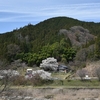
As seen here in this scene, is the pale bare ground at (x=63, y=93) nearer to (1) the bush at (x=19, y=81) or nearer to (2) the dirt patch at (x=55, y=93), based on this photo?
(2) the dirt patch at (x=55, y=93)

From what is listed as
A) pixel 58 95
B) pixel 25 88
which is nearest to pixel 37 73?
pixel 25 88

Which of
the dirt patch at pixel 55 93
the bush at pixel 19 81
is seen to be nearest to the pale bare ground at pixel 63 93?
the dirt patch at pixel 55 93

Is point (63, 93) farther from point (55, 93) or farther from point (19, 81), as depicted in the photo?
point (19, 81)

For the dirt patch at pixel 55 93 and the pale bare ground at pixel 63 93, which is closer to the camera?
the pale bare ground at pixel 63 93

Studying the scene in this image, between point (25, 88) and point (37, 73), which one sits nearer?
point (25, 88)

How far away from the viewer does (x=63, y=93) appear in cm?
2445

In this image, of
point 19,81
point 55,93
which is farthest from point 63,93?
point 19,81

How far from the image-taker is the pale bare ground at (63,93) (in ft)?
76.4

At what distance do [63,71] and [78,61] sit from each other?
287 centimetres

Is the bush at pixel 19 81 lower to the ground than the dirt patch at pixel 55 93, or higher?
higher

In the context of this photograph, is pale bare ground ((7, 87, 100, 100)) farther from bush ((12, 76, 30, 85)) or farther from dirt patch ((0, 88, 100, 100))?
bush ((12, 76, 30, 85))

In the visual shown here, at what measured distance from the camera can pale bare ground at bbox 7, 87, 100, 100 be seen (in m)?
23.3

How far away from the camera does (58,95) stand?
24.0 metres

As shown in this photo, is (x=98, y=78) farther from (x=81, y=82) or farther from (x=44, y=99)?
(x=44, y=99)
